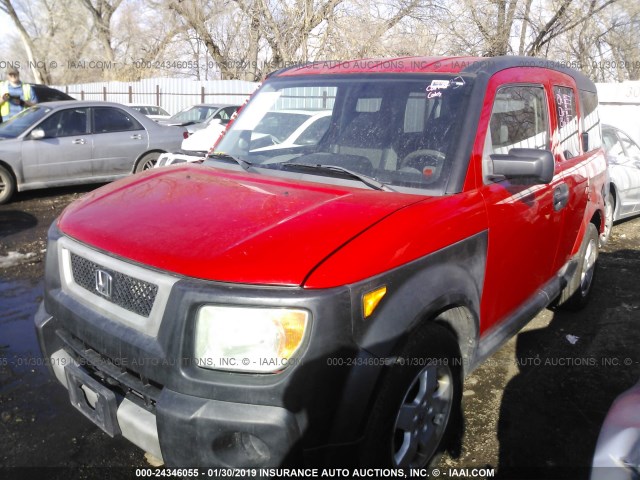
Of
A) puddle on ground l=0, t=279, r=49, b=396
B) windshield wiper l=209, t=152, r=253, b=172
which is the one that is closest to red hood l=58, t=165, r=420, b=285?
windshield wiper l=209, t=152, r=253, b=172

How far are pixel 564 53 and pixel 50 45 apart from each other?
41.0 meters

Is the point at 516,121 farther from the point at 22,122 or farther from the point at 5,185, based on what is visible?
the point at 22,122

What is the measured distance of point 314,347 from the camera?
6.09ft

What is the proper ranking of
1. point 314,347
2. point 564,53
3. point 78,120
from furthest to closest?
point 564,53 < point 78,120 < point 314,347

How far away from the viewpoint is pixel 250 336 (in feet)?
6.20

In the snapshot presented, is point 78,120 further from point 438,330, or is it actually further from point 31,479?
point 438,330

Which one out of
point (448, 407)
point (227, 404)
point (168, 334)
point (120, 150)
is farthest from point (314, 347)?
point (120, 150)

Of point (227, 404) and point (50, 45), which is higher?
point (50, 45)

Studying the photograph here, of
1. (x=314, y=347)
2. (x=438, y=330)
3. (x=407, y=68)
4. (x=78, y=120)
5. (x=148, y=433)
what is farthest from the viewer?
(x=78, y=120)

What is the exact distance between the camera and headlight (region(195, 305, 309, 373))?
187cm

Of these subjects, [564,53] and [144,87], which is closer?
[564,53]

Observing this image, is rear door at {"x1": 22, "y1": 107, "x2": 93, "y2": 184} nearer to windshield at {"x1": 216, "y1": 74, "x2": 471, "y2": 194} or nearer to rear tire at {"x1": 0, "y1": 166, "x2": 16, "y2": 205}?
rear tire at {"x1": 0, "y1": 166, "x2": 16, "y2": 205}

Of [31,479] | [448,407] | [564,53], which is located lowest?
[31,479]

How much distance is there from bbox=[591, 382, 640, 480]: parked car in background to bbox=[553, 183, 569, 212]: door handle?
171 cm
